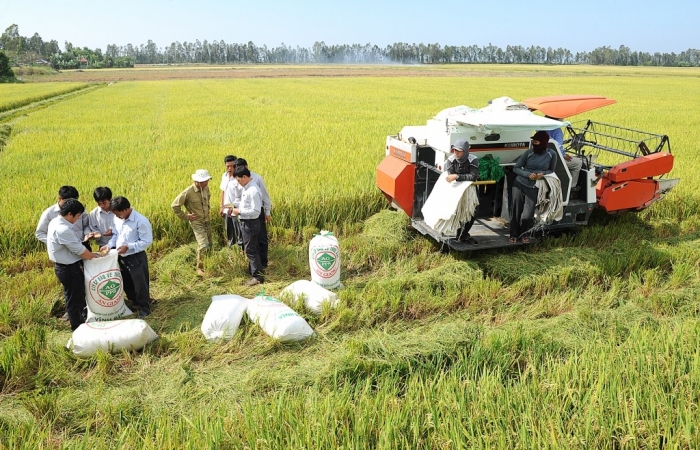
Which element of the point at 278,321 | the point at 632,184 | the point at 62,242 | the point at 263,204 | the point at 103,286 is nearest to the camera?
the point at 278,321

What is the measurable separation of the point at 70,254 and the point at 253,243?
1804 millimetres

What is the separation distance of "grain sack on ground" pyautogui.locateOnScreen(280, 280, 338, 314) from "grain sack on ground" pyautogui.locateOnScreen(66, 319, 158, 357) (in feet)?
4.50

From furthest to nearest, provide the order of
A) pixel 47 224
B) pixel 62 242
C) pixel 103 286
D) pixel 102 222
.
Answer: pixel 102 222 < pixel 47 224 < pixel 103 286 < pixel 62 242

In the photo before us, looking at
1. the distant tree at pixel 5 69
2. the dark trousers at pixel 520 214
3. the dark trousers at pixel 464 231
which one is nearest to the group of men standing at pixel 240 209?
the dark trousers at pixel 464 231

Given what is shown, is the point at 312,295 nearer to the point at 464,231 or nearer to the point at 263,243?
the point at 263,243

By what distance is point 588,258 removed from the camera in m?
6.01

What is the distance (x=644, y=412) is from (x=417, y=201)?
3974mm

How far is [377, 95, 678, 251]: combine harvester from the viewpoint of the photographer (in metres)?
5.99

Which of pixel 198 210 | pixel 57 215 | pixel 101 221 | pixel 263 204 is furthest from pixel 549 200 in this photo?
pixel 57 215

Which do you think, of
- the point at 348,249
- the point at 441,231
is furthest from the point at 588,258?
the point at 348,249

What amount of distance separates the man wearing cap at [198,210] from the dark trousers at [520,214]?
3.58m

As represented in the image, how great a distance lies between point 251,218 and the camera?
5.57m

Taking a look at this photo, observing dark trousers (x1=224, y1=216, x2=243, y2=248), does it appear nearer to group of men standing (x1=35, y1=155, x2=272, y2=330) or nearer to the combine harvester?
group of men standing (x1=35, y1=155, x2=272, y2=330)

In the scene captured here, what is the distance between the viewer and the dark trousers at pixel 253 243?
5.62 m
